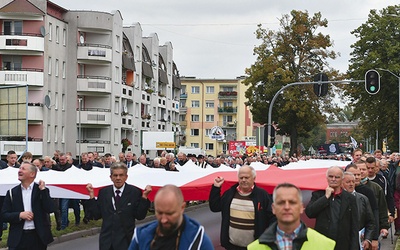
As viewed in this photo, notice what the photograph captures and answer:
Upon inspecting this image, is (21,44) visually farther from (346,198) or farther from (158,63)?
(346,198)

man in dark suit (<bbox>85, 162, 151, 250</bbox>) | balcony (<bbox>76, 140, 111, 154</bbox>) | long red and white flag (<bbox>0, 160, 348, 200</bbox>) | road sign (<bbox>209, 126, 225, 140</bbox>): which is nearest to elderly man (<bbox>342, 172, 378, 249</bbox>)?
long red and white flag (<bbox>0, 160, 348, 200</bbox>)

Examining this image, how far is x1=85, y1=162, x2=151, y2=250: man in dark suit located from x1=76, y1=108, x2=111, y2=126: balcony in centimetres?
5552

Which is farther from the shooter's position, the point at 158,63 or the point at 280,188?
the point at 158,63

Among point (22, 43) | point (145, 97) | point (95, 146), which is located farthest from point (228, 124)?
point (22, 43)

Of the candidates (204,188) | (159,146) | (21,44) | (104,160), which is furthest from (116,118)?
(204,188)

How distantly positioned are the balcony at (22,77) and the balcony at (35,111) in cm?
146

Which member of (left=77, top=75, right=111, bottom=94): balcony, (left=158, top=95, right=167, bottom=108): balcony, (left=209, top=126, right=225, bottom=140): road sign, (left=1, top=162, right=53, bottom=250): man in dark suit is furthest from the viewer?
(left=158, top=95, right=167, bottom=108): balcony

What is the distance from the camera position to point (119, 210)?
969 centimetres

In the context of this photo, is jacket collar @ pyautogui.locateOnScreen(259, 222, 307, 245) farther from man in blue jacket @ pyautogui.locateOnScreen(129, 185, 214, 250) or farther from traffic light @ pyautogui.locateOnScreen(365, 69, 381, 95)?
traffic light @ pyautogui.locateOnScreen(365, 69, 381, 95)

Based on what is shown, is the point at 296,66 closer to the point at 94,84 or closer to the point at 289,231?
the point at 94,84

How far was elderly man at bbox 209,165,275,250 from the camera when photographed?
952 cm

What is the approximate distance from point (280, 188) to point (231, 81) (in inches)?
4909

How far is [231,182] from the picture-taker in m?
13.0

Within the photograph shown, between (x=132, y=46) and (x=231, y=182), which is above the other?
(x=132, y=46)
